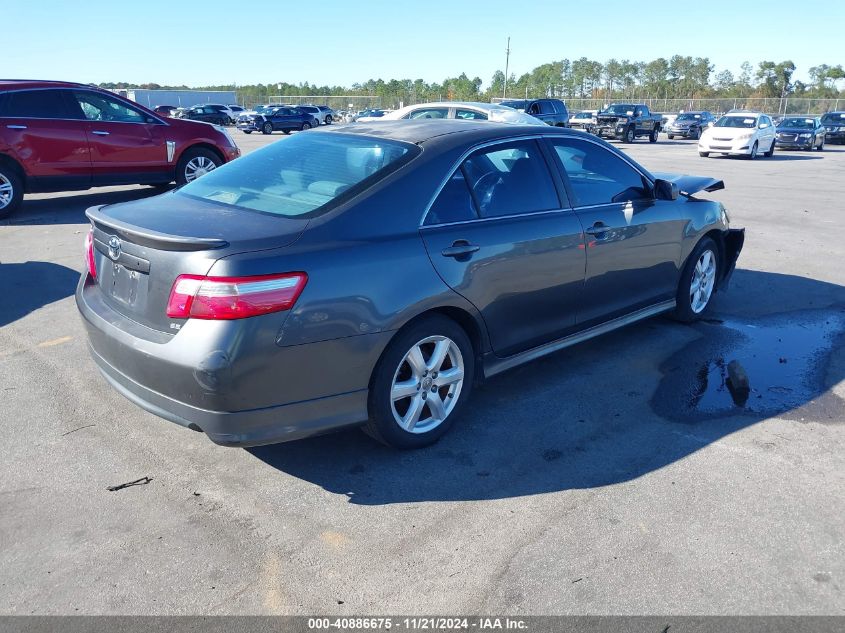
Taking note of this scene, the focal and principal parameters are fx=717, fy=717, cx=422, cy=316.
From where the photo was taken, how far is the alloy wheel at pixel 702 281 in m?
5.96

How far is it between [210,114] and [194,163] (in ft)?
121

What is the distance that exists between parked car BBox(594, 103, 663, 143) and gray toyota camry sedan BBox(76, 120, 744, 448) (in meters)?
31.3

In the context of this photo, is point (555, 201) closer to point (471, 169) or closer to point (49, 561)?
point (471, 169)

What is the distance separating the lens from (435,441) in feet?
12.9

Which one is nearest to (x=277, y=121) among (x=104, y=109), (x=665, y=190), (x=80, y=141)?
(x=104, y=109)

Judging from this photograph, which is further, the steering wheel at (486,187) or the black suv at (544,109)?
the black suv at (544,109)

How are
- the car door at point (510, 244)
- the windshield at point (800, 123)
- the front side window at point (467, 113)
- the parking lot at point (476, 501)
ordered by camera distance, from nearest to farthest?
the parking lot at point (476, 501)
the car door at point (510, 244)
the front side window at point (467, 113)
the windshield at point (800, 123)

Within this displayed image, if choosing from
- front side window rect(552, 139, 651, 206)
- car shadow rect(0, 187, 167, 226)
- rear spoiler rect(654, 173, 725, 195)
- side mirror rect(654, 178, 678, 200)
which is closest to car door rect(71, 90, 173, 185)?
car shadow rect(0, 187, 167, 226)

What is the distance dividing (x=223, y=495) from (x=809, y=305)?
576cm

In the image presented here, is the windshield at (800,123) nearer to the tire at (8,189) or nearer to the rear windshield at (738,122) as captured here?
the rear windshield at (738,122)

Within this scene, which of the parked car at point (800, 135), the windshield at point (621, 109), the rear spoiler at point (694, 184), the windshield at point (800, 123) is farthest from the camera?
the windshield at point (621, 109)

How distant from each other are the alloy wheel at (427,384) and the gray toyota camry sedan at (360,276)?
10 millimetres

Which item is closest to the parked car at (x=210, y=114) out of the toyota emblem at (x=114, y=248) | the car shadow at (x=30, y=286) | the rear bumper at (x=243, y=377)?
the car shadow at (x=30, y=286)

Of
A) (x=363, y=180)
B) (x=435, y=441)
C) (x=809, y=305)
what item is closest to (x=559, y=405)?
(x=435, y=441)
